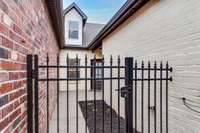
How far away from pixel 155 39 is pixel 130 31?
1790 millimetres

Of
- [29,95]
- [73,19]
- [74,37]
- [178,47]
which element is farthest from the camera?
[74,37]

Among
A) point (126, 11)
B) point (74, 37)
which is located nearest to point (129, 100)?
point (126, 11)

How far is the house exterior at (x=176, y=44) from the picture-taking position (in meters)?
2.98

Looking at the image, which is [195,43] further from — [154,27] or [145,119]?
[145,119]

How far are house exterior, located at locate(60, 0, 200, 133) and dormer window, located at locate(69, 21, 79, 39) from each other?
32.2 feet

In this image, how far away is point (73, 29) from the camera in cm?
1480

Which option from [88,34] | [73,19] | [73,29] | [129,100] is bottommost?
[129,100]

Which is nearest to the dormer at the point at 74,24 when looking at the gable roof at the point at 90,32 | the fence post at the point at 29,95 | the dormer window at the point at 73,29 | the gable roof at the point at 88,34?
the dormer window at the point at 73,29

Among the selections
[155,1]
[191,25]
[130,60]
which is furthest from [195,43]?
[155,1]

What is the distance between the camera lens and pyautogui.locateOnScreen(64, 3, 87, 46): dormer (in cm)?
1449

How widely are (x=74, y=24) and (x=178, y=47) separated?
1222cm

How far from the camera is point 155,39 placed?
4316mm

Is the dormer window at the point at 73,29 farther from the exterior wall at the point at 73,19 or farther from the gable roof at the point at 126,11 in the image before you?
the gable roof at the point at 126,11

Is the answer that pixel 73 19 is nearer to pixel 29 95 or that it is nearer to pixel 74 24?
pixel 74 24
